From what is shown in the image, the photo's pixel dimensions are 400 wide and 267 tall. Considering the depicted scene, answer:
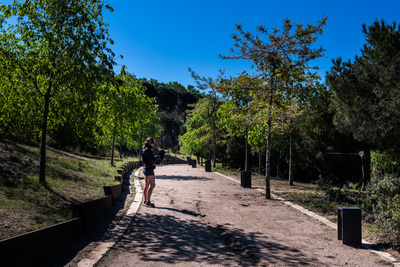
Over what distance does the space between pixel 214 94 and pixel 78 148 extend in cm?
1445

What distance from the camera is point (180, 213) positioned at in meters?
7.40

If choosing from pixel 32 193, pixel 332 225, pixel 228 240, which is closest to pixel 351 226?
pixel 332 225

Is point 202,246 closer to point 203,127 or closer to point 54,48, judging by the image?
point 54,48

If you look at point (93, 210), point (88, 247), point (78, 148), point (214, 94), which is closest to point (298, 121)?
point (93, 210)

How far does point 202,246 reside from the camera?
4891 mm

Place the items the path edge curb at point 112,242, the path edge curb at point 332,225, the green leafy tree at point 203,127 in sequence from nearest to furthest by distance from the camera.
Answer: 1. the path edge curb at point 112,242
2. the path edge curb at point 332,225
3. the green leafy tree at point 203,127

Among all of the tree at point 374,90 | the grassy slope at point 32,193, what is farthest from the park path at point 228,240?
the tree at point 374,90

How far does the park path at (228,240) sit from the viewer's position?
4.31 metres

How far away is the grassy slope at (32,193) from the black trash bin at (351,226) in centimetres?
496

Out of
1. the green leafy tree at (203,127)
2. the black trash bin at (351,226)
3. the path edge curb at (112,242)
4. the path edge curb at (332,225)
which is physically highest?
the green leafy tree at (203,127)

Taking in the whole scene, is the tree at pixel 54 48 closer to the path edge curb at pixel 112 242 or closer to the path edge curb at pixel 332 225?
the path edge curb at pixel 112 242

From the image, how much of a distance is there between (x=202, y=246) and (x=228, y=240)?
605 millimetres

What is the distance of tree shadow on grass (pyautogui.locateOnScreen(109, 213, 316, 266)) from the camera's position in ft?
14.1

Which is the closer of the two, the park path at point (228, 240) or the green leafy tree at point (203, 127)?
the park path at point (228, 240)
